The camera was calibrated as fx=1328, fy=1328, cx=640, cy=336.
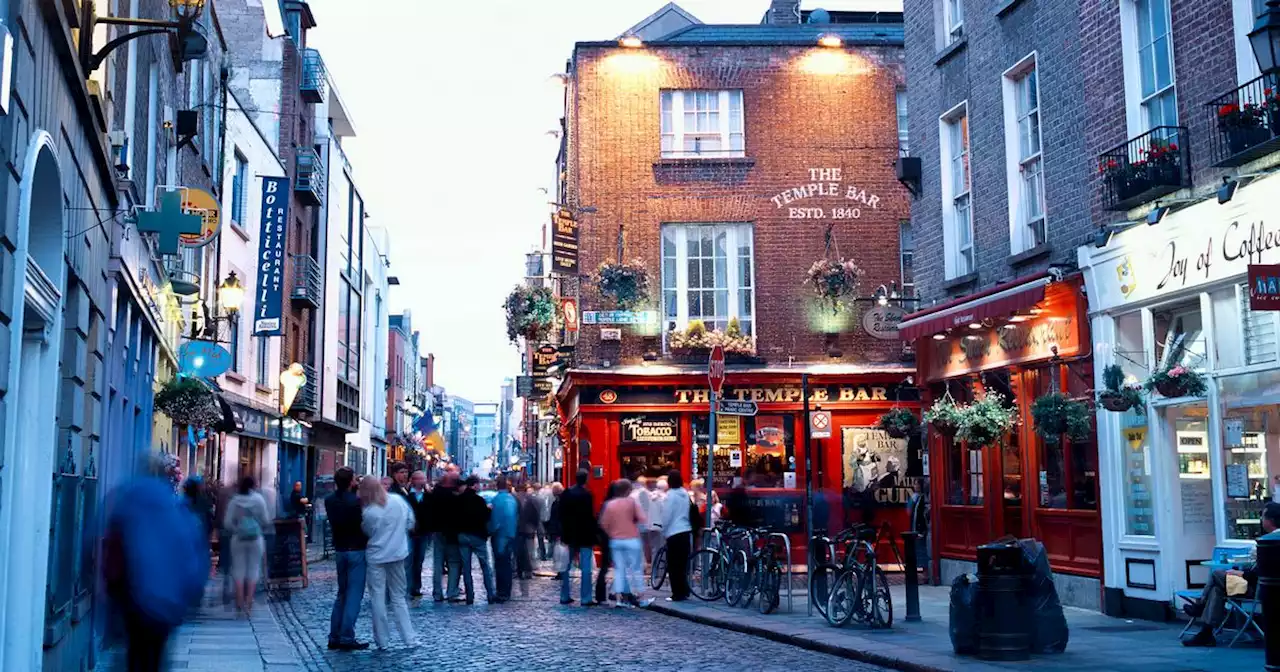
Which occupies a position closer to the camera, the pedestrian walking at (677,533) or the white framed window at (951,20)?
the pedestrian walking at (677,533)

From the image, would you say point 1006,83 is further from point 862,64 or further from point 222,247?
point 222,247

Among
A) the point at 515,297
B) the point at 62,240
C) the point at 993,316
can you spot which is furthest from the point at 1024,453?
the point at 515,297

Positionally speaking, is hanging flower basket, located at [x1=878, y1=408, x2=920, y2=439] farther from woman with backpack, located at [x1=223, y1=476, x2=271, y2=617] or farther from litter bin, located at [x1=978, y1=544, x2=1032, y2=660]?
woman with backpack, located at [x1=223, y1=476, x2=271, y2=617]

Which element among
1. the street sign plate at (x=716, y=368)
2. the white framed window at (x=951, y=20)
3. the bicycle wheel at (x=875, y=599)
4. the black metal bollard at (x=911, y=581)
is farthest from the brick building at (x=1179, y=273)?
the street sign plate at (x=716, y=368)

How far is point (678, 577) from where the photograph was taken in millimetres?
18672

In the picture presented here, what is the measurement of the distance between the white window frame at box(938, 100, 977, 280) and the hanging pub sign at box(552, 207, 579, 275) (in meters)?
9.67

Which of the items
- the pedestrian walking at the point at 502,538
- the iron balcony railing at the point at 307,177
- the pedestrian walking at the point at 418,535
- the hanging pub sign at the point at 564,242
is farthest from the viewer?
the iron balcony railing at the point at 307,177

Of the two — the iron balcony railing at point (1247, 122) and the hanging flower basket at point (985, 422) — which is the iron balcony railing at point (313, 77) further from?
the iron balcony railing at point (1247, 122)

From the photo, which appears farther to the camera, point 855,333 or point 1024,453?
point 855,333

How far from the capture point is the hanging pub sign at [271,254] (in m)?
29.7

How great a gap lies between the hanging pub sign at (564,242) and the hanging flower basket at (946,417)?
10948mm

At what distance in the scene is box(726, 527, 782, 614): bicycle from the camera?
1672cm

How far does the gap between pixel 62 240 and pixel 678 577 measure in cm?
1153

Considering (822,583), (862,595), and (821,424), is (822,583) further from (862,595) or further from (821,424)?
(821,424)
